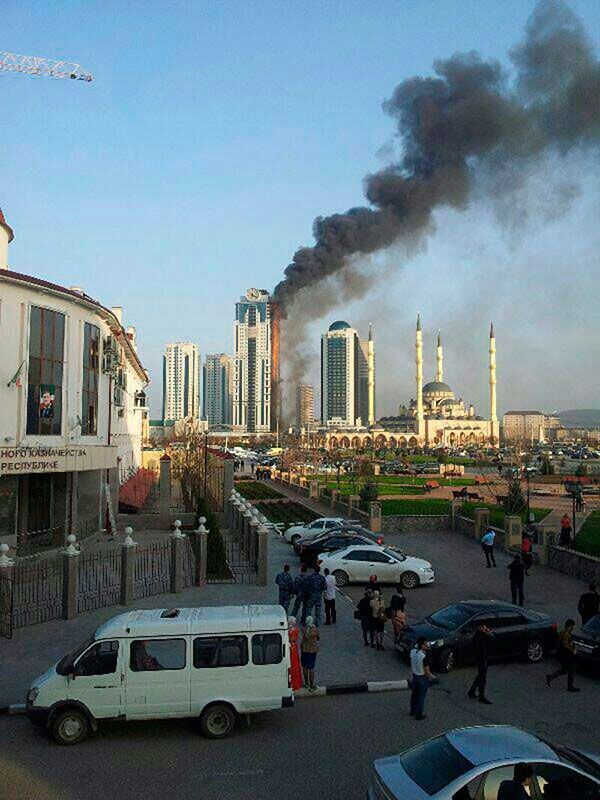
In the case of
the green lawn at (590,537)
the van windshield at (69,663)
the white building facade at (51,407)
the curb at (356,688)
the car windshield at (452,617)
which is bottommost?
the curb at (356,688)

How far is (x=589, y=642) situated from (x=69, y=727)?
8.80m

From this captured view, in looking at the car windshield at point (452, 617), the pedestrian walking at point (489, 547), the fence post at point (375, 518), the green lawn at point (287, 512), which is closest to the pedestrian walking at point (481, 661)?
the car windshield at point (452, 617)

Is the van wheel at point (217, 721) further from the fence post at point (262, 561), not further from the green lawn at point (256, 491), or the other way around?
the green lawn at point (256, 491)

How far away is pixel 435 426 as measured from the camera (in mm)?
169250

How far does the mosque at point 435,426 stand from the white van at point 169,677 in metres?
126

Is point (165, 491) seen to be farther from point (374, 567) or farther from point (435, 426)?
point (435, 426)

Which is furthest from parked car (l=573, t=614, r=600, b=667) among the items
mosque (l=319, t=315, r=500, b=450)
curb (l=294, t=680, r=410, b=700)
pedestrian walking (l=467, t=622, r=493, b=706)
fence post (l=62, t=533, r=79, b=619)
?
mosque (l=319, t=315, r=500, b=450)

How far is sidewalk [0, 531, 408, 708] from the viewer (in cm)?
1191

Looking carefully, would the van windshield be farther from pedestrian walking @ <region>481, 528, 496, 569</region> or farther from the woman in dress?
pedestrian walking @ <region>481, 528, 496, 569</region>

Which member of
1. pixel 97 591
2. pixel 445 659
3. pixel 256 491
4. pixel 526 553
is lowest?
pixel 445 659

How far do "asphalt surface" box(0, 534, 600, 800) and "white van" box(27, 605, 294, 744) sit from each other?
38 cm

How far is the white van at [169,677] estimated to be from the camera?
916 cm

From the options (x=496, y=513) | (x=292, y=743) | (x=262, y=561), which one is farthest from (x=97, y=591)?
(x=496, y=513)

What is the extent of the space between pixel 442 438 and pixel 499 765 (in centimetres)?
16352
